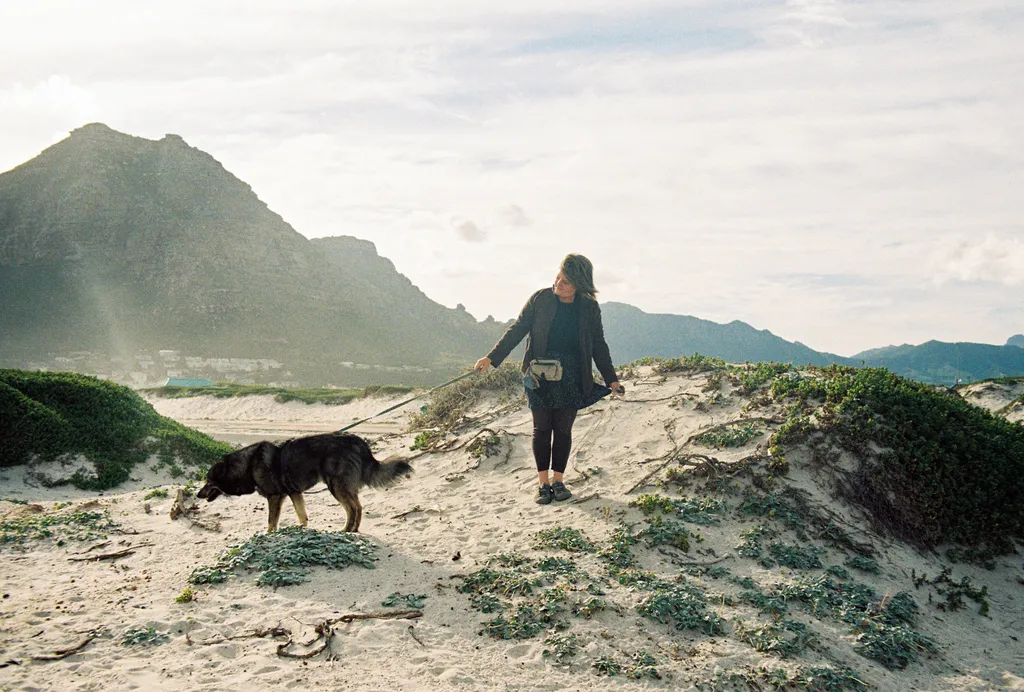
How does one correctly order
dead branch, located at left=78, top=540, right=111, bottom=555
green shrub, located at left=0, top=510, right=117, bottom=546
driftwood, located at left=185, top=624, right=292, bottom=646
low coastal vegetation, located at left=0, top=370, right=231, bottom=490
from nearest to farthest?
driftwood, located at left=185, top=624, right=292, bottom=646 < dead branch, located at left=78, top=540, right=111, bottom=555 < green shrub, located at left=0, top=510, right=117, bottom=546 < low coastal vegetation, located at left=0, top=370, right=231, bottom=490

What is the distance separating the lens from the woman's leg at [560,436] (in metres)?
7.29

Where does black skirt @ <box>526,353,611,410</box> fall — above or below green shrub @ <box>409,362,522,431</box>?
above

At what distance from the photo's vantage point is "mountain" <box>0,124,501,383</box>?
71.8m

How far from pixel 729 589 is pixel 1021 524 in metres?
4.28

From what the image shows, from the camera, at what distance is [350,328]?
87.3m

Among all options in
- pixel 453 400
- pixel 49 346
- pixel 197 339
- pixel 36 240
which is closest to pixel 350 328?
pixel 197 339

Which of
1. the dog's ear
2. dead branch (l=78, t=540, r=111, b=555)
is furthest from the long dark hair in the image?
dead branch (l=78, t=540, r=111, b=555)

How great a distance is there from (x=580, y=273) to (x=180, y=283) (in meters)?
82.4

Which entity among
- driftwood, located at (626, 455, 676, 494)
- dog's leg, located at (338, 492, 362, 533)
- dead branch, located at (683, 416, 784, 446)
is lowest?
dog's leg, located at (338, 492, 362, 533)

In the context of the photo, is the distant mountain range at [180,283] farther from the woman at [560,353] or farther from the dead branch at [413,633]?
the dead branch at [413,633]

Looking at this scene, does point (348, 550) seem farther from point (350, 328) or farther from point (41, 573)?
point (350, 328)

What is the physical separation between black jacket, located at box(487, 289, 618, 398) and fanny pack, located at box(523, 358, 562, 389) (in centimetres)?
12

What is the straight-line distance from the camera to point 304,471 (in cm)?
686

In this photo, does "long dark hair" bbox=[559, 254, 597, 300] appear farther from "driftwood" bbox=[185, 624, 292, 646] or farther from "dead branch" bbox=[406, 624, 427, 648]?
"driftwood" bbox=[185, 624, 292, 646]
